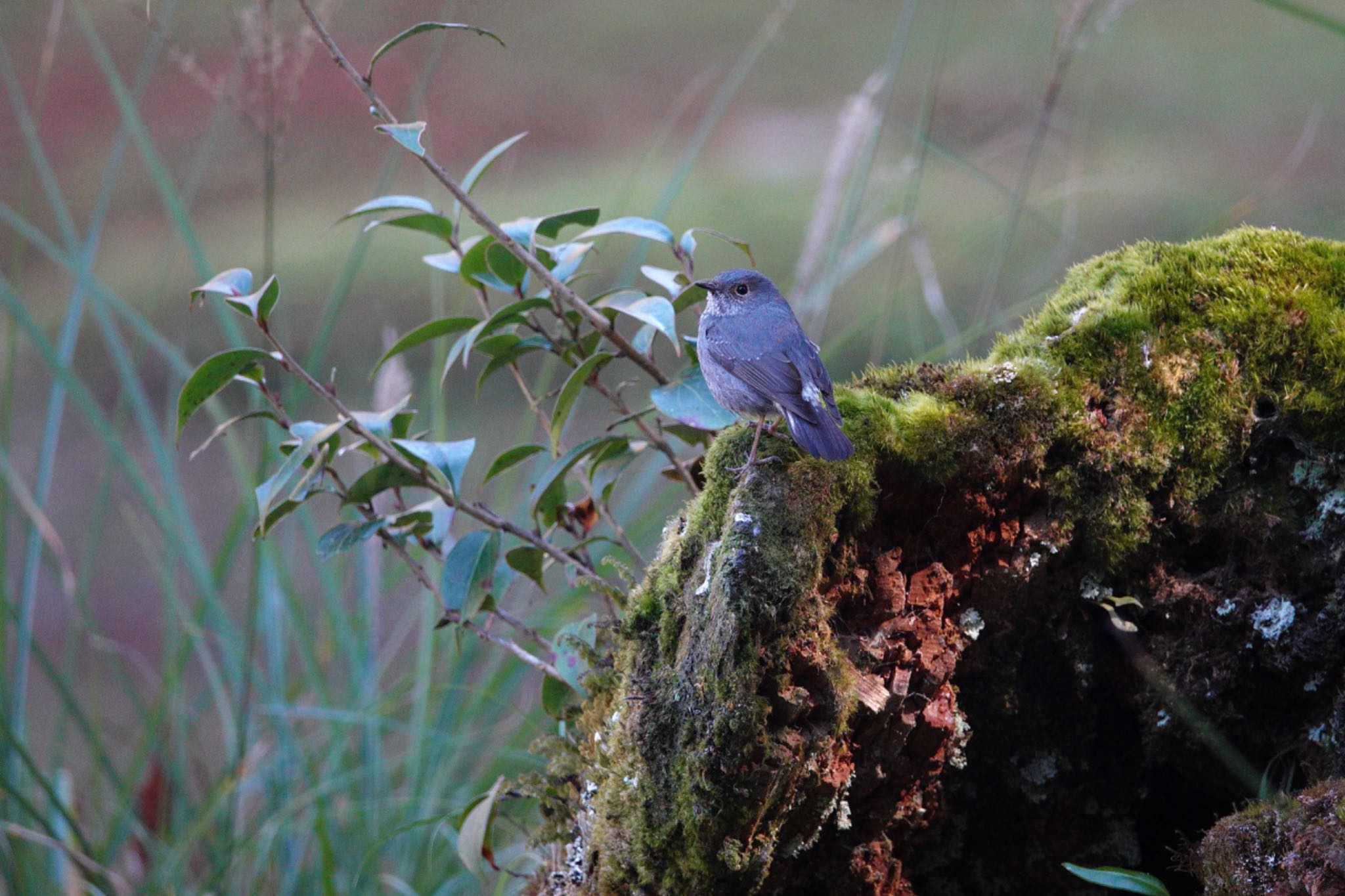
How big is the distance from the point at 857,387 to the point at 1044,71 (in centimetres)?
504

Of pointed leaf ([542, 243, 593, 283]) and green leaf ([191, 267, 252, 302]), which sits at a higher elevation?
pointed leaf ([542, 243, 593, 283])

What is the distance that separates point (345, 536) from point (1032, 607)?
1095 millimetres

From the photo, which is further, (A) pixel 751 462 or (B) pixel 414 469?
(B) pixel 414 469

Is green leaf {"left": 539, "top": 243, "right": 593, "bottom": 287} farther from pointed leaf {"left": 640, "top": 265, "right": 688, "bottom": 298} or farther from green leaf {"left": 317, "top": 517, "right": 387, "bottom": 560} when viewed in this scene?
green leaf {"left": 317, "top": 517, "right": 387, "bottom": 560}

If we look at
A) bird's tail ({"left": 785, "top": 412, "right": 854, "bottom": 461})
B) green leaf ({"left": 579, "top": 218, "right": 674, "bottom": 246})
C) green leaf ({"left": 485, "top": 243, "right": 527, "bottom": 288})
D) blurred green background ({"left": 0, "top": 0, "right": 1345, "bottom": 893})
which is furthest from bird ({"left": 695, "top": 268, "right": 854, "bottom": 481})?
blurred green background ({"left": 0, "top": 0, "right": 1345, "bottom": 893})

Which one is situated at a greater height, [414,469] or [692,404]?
[692,404]

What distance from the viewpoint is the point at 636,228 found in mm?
1733

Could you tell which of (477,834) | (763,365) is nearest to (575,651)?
(477,834)

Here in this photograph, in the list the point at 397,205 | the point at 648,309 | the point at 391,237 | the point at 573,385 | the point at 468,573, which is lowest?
the point at 468,573

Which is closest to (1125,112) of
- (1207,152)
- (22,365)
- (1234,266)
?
(1207,152)

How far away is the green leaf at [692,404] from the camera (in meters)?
1.57

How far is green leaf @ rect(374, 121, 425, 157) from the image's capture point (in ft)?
4.68

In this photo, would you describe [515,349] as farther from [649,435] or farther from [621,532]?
[621,532]

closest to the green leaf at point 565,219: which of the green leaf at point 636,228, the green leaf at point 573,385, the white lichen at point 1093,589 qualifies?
the green leaf at point 636,228
